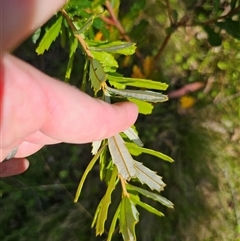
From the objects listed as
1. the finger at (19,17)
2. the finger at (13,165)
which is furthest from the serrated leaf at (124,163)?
the finger at (13,165)

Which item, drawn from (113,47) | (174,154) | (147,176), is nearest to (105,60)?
(113,47)

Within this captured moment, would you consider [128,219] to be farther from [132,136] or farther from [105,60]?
[105,60]

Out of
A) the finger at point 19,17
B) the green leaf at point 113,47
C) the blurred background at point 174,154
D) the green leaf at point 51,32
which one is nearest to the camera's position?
the finger at point 19,17

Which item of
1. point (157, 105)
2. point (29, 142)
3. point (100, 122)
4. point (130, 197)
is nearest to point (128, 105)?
point (100, 122)

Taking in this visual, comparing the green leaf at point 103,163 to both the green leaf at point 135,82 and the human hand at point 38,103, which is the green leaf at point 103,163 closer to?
the human hand at point 38,103

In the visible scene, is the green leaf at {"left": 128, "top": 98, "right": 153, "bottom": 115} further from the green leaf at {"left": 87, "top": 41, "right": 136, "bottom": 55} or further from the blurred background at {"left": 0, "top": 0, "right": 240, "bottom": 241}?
the blurred background at {"left": 0, "top": 0, "right": 240, "bottom": 241}

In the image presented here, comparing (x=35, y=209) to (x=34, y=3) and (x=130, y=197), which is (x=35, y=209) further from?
(x=34, y=3)

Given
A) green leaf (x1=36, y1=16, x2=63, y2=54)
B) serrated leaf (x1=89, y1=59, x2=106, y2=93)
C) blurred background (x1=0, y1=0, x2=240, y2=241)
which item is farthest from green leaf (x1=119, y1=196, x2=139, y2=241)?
blurred background (x1=0, y1=0, x2=240, y2=241)
